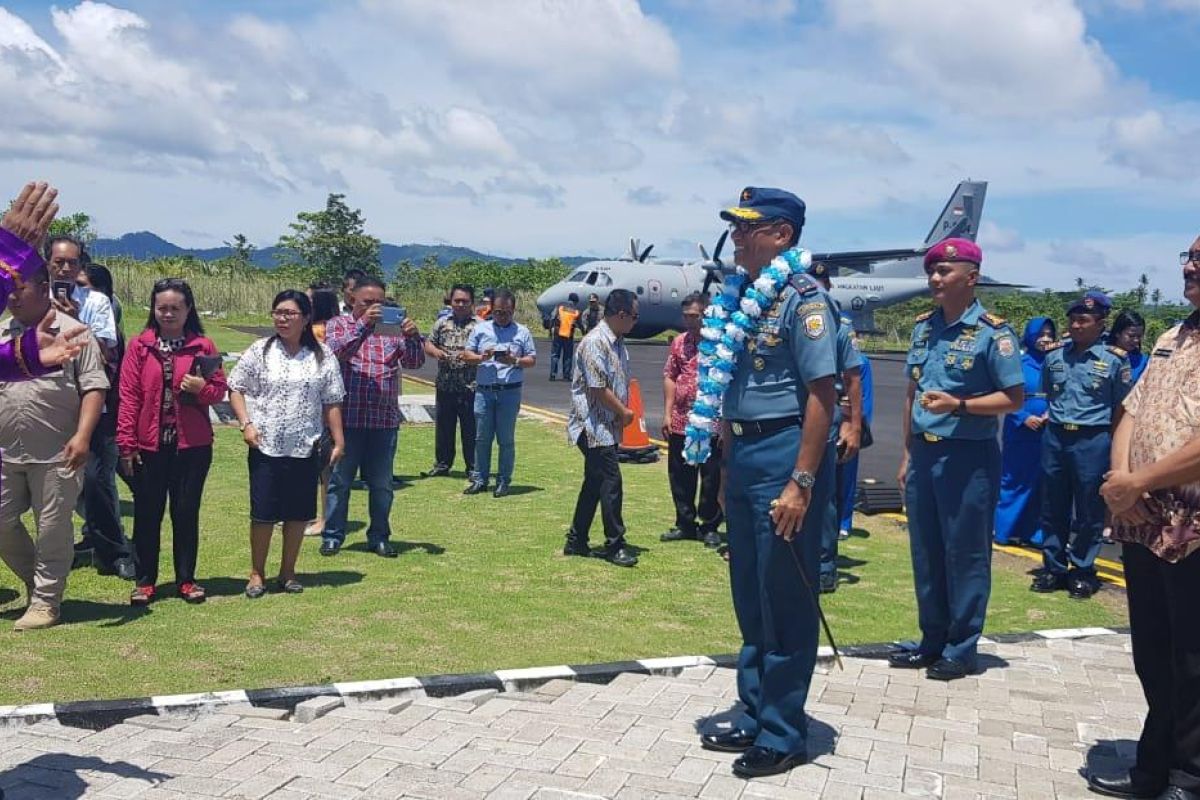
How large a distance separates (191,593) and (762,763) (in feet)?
12.7

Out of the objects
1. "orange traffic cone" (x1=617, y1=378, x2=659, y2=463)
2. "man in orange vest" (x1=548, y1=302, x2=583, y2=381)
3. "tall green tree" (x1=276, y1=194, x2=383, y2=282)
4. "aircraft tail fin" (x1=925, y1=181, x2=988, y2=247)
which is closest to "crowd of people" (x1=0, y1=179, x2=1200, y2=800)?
"orange traffic cone" (x1=617, y1=378, x2=659, y2=463)

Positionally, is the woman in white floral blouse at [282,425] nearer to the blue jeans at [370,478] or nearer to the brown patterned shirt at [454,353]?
the blue jeans at [370,478]

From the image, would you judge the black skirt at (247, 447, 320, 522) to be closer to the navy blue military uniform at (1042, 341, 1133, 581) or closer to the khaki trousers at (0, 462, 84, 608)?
the khaki trousers at (0, 462, 84, 608)

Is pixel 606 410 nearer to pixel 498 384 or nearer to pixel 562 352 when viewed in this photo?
pixel 498 384

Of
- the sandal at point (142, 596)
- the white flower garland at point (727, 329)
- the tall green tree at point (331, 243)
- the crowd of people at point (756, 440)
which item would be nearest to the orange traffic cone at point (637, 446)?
the crowd of people at point (756, 440)

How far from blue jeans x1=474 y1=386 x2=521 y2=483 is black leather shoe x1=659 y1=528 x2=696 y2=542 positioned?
88.6 inches

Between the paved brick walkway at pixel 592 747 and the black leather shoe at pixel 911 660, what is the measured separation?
0.27 m

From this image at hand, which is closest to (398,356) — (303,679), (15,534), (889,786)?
(15,534)

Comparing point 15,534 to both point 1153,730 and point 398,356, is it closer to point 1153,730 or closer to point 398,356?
point 398,356

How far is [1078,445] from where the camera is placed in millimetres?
7410

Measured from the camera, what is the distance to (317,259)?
81.5 m

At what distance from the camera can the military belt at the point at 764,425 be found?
14.2ft

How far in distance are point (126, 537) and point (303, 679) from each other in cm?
279

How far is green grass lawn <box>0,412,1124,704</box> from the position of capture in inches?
212
